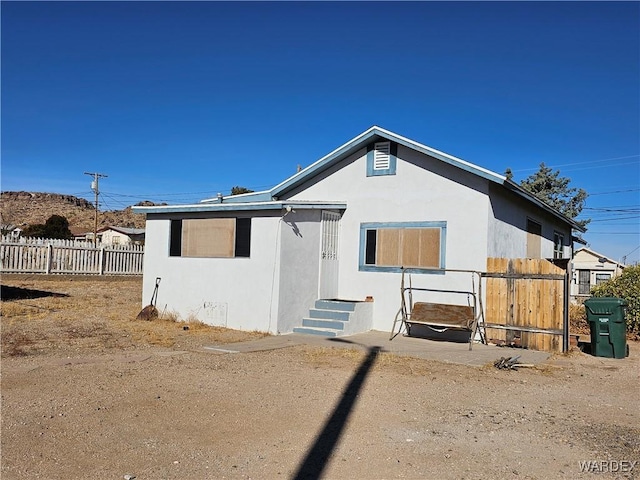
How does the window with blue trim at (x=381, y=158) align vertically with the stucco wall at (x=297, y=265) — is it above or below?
above

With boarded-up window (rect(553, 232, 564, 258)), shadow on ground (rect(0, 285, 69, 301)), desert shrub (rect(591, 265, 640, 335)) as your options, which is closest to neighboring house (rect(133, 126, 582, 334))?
desert shrub (rect(591, 265, 640, 335))

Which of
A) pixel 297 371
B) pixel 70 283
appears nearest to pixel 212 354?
pixel 297 371

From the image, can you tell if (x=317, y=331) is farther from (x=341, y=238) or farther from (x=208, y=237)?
(x=208, y=237)

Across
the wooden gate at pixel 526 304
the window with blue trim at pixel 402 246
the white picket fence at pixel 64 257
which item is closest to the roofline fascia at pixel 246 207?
the window with blue trim at pixel 402 246

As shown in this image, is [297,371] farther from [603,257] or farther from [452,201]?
[603,257]

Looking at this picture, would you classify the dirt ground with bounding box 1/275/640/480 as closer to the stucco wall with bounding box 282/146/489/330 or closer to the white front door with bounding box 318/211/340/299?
the stucco wall with bounding box 282/146/489/330

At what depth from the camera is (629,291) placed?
1497 cm

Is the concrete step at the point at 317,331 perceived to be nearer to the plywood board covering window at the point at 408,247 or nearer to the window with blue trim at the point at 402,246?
the window with blue trim at the point at 402,246

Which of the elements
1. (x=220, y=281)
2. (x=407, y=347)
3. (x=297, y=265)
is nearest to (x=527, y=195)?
(x=407, y=347)

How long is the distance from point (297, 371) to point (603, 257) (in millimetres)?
36736

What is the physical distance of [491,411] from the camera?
6.73 m

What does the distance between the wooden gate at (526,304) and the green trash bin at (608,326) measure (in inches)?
23.6

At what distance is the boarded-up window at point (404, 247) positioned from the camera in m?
13.5

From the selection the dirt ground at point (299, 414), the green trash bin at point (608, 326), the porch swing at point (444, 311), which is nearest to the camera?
the dirt ground at point (299, 414)
